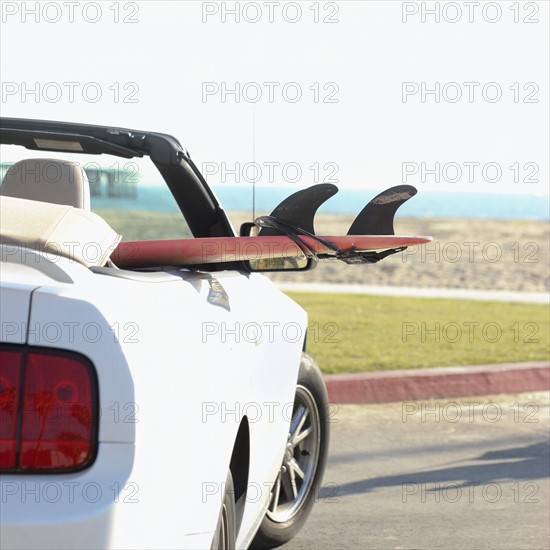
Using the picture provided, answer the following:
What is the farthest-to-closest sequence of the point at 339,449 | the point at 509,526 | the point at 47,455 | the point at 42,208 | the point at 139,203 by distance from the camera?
the point at 139,203 < the point at 339,449 < the point at 509,526 < the point at 42,208 < the point at 47,455

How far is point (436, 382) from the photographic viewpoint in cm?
891

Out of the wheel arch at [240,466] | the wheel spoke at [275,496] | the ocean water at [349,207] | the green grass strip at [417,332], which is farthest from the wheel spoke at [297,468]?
the ocean water at [349,207]

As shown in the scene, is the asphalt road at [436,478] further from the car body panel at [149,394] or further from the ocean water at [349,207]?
the ocean water at [349,207]

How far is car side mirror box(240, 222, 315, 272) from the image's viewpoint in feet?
13.6

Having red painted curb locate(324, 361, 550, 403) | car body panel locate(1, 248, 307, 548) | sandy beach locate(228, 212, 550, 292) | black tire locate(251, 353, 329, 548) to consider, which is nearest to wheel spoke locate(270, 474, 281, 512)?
black tire locate(251, 353, 329, 548)

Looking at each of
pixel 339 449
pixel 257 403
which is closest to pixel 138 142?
pixel 257 403

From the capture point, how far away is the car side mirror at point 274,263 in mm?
4152

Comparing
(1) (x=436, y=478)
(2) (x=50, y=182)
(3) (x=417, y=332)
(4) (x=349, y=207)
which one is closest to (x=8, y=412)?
(2) (x=50, y=182)

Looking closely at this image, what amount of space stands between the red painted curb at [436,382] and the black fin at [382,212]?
464 centimetres

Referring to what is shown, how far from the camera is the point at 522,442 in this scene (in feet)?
23.7

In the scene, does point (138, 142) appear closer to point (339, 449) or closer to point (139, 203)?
point (339, 449)

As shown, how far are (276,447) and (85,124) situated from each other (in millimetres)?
1346

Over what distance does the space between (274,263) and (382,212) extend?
0.54m

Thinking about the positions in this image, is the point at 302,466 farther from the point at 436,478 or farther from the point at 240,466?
the point at 240,466
